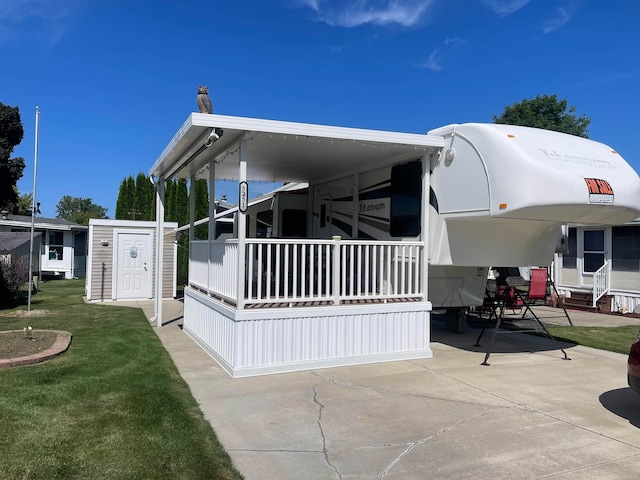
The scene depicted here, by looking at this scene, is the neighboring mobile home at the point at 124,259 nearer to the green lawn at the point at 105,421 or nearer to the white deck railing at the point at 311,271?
the white deck railing at the point at 311,271

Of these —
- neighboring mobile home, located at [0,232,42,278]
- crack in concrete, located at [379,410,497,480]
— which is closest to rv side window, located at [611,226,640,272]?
crack in concrete, located at [379,410,497,480]

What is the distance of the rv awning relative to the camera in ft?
19.9

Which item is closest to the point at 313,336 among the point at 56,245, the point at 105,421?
the point at 105,421

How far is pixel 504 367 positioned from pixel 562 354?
142 cm

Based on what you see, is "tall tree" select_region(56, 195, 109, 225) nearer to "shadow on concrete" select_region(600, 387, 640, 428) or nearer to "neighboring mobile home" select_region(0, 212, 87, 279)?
"neighboring mobile home" select_region(0, 212, 87, 279)

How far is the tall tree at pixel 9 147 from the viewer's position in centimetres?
2025

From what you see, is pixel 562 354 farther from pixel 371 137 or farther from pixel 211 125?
pixel 211 125

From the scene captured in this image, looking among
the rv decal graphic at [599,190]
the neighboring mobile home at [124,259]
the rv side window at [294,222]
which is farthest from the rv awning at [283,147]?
the neighboring mobile home at [124,259]

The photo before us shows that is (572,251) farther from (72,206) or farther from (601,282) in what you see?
(72,206)

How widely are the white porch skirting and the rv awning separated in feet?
7.21

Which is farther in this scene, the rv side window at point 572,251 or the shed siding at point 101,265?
the rv side window at point 572,251

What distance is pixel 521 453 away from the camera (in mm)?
3826

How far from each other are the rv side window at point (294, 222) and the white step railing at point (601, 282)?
8.28 m

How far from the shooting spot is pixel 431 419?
15.1ft
